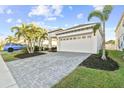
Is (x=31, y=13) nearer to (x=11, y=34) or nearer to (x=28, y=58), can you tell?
(x=11, y=34)

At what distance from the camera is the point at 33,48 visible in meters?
10.4

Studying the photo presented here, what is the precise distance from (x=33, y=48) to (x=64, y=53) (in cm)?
180

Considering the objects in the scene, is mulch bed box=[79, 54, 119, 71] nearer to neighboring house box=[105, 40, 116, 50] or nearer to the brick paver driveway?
the brick paver driveway

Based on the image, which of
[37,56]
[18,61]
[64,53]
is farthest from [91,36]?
[18,61]

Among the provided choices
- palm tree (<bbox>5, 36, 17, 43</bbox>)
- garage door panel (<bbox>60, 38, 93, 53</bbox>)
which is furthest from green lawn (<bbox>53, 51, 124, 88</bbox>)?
palm tree (<bbox>5, 36, 17, 43</bbox>)

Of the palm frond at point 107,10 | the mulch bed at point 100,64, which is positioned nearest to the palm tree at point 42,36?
the mulch bed at point 100,64

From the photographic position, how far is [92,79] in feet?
26.7

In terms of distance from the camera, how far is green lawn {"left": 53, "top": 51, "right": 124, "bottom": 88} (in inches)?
308

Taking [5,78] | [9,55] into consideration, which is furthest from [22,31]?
[5,78]

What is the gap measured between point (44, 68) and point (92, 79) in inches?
86.6

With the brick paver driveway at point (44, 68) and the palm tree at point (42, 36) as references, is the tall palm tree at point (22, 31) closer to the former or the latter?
the palm tree at point (42, 36)

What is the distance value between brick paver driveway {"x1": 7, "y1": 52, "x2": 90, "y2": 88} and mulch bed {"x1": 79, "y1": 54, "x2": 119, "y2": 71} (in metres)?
0.41
